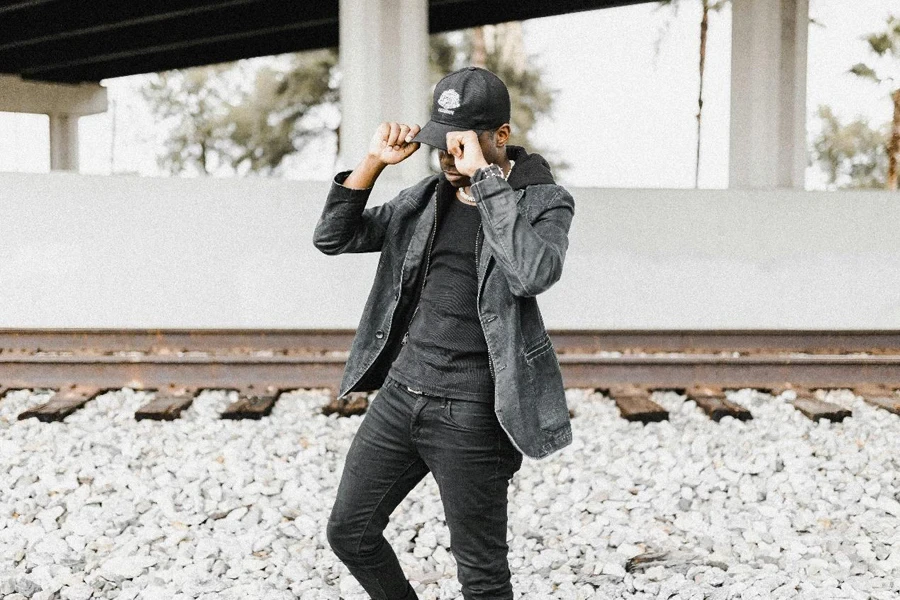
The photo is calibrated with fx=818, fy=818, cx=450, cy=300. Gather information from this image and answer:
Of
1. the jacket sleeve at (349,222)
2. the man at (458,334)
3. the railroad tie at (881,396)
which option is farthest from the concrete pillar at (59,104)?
the man at (458,334)

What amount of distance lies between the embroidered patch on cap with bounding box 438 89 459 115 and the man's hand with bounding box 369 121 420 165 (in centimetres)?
16

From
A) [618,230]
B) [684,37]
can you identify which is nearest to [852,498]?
[618,230]

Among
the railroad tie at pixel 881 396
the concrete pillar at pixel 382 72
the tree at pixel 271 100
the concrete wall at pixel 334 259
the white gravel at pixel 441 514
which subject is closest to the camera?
the white gravel at pixel 441 514

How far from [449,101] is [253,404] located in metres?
Result: 3.87

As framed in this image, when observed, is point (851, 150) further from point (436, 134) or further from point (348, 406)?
point (436, 134)

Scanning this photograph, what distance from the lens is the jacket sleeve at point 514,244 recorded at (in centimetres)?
193

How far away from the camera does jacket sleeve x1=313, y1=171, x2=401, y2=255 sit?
2.27 m

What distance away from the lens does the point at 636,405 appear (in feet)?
17.9

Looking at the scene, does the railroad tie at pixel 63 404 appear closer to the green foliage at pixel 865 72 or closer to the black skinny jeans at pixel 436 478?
the black skinny jeans at pixel 436 478

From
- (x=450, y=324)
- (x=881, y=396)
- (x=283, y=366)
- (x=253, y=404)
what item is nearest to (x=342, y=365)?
(x=283, y=366)

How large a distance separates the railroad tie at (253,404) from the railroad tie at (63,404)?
993mm

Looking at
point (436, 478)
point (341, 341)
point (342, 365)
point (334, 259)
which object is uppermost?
point (334, 259)

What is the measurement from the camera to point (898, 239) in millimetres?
7715

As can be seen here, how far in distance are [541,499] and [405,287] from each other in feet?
7.04
